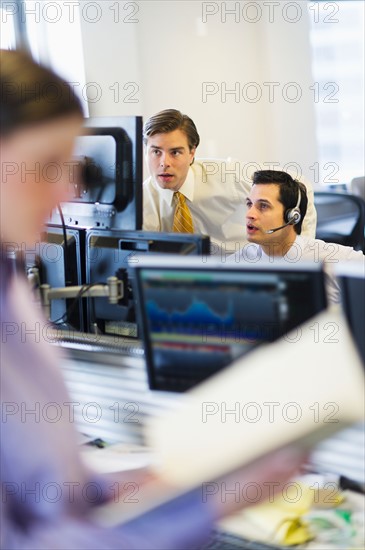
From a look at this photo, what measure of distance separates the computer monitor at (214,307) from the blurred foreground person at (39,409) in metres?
0.27

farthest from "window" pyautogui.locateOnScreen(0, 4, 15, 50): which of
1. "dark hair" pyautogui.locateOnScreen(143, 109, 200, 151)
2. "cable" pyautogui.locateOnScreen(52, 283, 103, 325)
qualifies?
"cable" pyautogui.locateOnScreen(52, 283, 103, 325)

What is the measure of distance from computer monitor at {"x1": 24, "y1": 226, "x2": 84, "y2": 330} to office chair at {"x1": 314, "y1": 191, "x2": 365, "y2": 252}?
1.78 m

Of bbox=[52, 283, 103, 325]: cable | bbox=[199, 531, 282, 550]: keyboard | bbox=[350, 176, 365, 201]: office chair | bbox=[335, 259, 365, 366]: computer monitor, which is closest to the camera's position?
bbox=[335, 259, 365, 366]: computer monitor

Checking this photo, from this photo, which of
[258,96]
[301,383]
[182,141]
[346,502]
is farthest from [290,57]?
[301,383]

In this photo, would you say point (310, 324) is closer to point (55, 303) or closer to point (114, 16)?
point (55, 303)

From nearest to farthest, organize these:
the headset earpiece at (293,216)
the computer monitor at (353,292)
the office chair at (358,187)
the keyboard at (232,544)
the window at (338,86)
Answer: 1. the computer monitor at (353,292)
2. the keyboard at (232,544)
3. the headset earpiece at (293,216)
4. the office chair at (358,187)
5. the window at (338,86)

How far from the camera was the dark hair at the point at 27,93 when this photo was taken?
0.79 m

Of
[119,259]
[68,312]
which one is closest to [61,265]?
[68,312]

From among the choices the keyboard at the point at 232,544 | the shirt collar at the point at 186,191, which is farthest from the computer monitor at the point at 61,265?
the shirt collar at the point at 186,191

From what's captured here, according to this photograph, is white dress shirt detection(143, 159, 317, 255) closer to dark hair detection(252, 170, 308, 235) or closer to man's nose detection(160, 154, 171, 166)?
A: man's nose detection(160, 154, 171, 166)

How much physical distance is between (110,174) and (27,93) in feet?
3.29

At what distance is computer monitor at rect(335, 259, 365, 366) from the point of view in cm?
101

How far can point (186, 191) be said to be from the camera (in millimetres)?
3145

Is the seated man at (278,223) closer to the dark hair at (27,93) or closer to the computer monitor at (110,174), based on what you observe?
the computer monitor at (110,174)
